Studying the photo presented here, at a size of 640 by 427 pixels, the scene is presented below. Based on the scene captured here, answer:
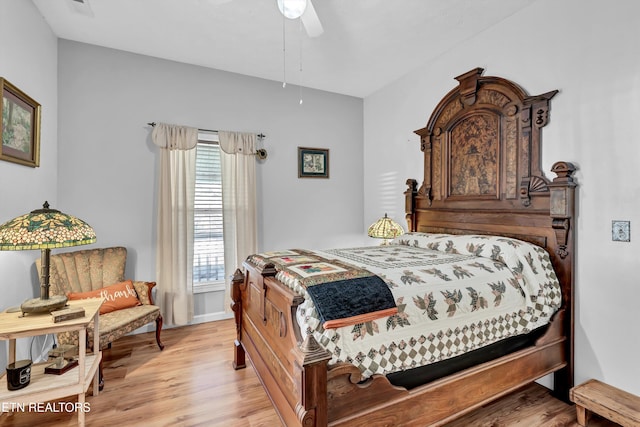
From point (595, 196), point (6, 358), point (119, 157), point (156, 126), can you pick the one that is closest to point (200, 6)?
point (156, 126)

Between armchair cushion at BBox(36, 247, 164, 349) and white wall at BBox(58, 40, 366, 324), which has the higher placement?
white wall at BBox(58, 40, 366, 324)

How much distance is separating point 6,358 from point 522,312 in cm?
335

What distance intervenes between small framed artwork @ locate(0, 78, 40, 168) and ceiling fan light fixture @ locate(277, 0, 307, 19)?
190cm

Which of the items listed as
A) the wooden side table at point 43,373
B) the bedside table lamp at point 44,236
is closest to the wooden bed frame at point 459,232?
the wooden side table at point 43,373

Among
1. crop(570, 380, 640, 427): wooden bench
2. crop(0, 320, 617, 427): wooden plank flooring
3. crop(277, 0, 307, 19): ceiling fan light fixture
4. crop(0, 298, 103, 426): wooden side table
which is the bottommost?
crop(0, 320, 617, 427): wooden plank flooring

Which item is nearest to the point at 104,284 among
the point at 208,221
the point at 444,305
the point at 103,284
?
the point at 103,284

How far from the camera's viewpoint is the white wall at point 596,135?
6.23 ft

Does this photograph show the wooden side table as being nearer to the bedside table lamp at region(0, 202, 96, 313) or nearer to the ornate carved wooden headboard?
the bedside table lamp at region(0, 202, 96, 313)

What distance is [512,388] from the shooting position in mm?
1882

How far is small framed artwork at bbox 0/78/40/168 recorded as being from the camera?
204cm

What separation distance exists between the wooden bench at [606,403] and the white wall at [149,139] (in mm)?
2908

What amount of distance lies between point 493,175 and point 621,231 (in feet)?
3.16

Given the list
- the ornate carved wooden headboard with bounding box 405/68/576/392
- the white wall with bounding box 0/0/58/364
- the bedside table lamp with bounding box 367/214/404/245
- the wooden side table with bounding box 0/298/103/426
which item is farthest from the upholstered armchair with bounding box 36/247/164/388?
the ornate carved wooden headboard with bounding box 405/68/576/392

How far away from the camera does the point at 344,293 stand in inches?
57.4
